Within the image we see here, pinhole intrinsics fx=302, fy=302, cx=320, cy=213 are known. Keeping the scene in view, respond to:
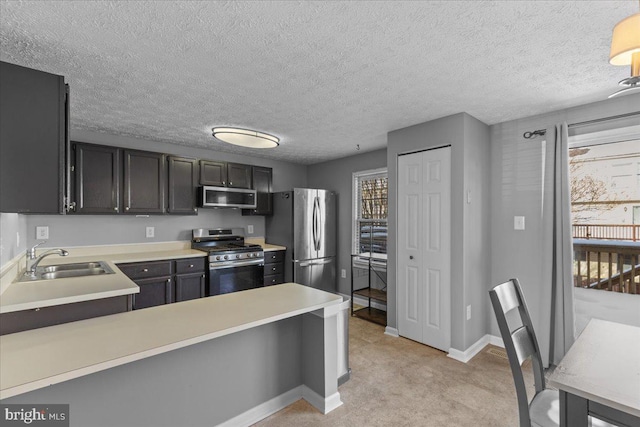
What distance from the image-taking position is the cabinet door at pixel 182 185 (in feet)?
12.8

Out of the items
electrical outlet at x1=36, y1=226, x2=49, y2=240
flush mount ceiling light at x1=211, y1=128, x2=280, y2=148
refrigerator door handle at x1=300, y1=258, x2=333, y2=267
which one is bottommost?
refrigerator door handle at x1=300, y1=258, x2=333, y2=267

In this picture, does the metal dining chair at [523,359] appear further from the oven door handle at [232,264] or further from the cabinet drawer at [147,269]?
the cabinet drawer at [147,269]

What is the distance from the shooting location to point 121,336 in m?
1.35

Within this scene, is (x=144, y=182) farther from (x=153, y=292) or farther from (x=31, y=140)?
(x=31, y=140)

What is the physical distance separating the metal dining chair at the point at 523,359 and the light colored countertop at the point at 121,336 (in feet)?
3.15

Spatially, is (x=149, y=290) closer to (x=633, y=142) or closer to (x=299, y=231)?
(x=299, y=231)

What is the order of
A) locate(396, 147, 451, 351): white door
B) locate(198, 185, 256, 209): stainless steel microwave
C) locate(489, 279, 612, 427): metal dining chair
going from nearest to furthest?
locate(489, 279, 612, 427): metal dining chair < locate(396, 147, 451, 351): white door < locate(198, 185, 256, 209): stainless steel microwave

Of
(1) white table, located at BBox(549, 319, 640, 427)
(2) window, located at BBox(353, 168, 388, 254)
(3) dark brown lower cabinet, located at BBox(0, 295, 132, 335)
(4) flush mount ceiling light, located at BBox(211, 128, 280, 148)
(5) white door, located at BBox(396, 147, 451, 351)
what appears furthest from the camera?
(2) window, located at BBox(353, 168, 388, 254)

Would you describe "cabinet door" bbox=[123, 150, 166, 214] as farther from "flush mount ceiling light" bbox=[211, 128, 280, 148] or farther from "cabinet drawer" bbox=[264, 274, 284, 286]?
"cabinet drawer" bbox=[264, 274, 284, 286]

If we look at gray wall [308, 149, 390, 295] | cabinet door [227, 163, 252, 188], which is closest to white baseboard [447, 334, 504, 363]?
gray wall [308, 149, 390, 295]

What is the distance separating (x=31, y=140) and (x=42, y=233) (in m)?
2.31

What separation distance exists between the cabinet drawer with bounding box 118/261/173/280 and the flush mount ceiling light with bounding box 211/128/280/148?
159 cm

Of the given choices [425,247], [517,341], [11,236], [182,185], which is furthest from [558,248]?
[11,236]

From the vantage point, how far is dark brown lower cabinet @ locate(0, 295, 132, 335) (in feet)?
5.80
